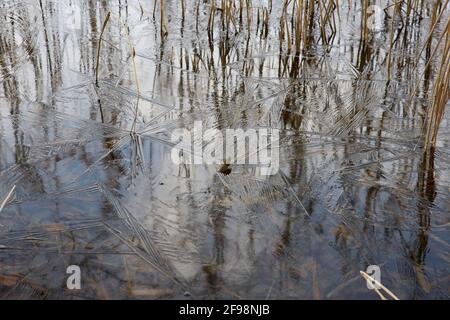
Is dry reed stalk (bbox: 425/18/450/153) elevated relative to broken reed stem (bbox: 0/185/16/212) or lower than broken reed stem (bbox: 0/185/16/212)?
elevated

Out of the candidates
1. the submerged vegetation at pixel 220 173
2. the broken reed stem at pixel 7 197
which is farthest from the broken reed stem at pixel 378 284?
the broken reed stem at pixel 7 197

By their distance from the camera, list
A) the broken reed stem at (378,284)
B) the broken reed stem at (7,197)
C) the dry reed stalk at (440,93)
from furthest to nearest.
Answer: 1. the dry reed stalk at (440,93)
2. the broken reed stem at (7,197)
3. the broken reed stem at (378,284)

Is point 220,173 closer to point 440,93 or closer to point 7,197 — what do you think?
point 7,197

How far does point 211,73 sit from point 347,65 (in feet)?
2.38

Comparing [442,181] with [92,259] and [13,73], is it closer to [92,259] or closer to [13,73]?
[92,259]

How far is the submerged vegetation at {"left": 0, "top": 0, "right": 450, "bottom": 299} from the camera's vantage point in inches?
50.8

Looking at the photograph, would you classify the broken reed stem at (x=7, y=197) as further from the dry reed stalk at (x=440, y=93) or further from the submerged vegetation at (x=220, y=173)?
the dry reed stalk at (x=440, y=93)

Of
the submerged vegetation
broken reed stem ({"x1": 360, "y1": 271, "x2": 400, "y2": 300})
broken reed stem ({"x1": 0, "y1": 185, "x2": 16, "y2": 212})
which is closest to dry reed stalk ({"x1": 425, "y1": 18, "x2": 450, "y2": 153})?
the submerged vegetation

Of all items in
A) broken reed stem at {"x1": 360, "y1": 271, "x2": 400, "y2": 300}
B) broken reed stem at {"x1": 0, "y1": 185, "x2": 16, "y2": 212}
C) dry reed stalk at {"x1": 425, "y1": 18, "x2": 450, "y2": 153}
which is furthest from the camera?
dry reed stalk at {"x1": 425, "y1": 18, "x2": 450, "y2": 153}

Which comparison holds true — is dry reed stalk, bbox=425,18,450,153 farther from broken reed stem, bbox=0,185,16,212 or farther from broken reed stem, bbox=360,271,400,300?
broken reed stem, bbox=0,185,16,212

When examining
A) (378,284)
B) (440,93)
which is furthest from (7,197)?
(440,93)

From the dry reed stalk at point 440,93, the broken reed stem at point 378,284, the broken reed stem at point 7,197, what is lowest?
the broken reed stem at point 378,284

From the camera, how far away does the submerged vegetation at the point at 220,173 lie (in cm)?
129

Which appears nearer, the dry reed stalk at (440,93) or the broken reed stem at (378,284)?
the broken reed stem at (378,284)
